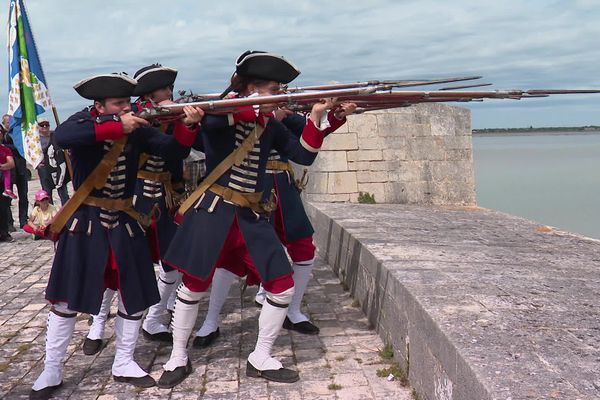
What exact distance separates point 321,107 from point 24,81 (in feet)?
17.6

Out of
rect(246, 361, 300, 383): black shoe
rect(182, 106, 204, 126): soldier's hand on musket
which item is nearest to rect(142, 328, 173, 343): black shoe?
rect(246, 361, 300, 383): black shoe

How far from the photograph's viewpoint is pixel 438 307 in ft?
12.4

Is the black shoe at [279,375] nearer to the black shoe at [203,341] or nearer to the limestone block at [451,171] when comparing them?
the black shoe at [203,341]

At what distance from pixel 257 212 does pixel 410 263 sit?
50.3 inches

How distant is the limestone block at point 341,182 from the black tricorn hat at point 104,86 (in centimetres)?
651

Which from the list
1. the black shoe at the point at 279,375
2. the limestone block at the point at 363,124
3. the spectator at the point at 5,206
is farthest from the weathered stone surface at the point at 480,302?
the spectator at the point at 5,206

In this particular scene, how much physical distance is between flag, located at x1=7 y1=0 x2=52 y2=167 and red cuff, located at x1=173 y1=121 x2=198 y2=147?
4254 millimetres

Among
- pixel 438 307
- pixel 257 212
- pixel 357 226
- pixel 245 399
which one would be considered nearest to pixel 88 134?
pixel 257 212

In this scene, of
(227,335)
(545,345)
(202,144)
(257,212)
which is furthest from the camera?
(227,335)

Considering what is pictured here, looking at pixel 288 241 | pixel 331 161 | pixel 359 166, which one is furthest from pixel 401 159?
pixel 288 241

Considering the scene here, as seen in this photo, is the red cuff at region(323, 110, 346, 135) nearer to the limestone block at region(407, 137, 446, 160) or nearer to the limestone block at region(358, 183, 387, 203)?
the limestone block at region(358, 183, 387, 203)

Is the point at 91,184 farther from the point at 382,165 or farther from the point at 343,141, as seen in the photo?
the point at 382,165

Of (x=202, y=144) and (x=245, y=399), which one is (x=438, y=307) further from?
(x=202, y=144)

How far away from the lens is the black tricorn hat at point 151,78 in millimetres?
4934
